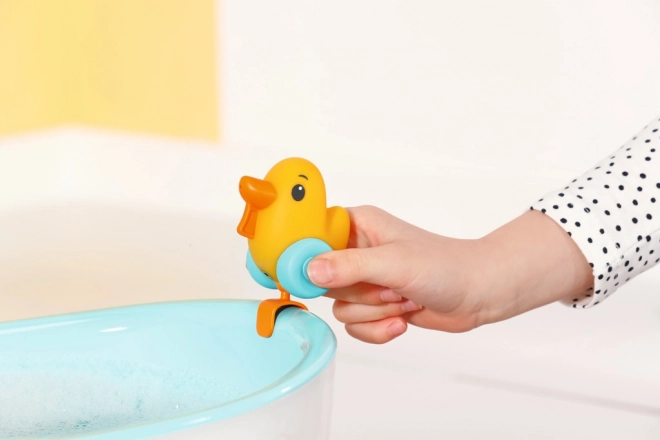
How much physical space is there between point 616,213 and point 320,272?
0.88 feet

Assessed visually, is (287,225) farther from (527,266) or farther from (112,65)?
(112,65)

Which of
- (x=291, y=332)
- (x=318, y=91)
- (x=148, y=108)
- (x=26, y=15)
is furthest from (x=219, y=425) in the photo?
(x=26, y=15)

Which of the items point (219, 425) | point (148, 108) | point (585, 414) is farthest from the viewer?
point (148, 108)

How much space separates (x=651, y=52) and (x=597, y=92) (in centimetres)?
10

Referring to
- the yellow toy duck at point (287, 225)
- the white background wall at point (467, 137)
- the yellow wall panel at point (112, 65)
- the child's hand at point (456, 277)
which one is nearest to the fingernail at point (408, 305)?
the child's hand at point (456, 277)

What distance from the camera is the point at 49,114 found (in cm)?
211

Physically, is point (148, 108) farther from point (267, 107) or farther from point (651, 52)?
point (651, 52)

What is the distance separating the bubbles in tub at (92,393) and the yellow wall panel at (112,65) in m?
1.24

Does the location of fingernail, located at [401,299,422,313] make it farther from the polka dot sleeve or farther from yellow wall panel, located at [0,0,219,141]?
yellow wall panel, located at [0,0,219,141]

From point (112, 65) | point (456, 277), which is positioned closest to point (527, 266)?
point (456, 277)

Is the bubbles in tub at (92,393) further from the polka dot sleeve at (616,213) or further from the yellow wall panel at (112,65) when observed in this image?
the yellow wall panel at (112,65)

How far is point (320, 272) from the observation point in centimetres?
61

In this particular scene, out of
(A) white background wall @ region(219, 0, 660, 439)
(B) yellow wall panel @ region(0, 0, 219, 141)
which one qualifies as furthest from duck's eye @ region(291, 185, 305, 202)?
(B) yellow wall panel @ region(0, 0, 219, 141)

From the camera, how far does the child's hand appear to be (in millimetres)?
674
